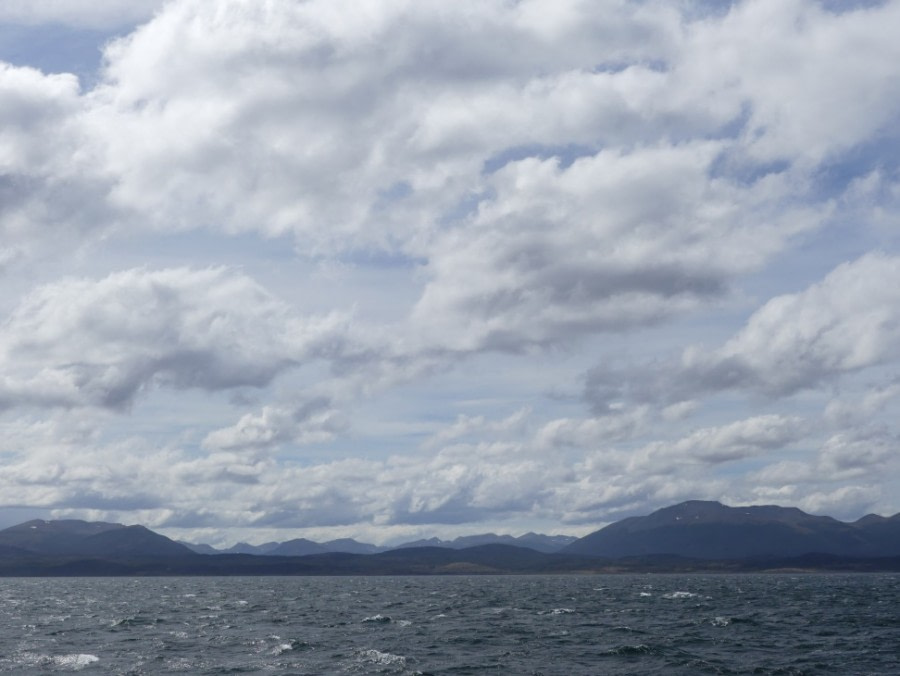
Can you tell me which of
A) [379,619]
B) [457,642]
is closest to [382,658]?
[457,642]

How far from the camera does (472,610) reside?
185 meters

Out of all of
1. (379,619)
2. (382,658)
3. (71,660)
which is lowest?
(382,658)

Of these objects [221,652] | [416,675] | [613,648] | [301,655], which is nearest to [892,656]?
[613,648]

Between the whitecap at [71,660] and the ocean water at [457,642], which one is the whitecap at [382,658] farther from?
the whitecap at [71,660]

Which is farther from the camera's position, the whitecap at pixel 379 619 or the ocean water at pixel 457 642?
the whitecap at pixel 379 619

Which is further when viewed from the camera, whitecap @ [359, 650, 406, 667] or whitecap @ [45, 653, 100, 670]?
whitecap @ [359, 650, 406, 667]

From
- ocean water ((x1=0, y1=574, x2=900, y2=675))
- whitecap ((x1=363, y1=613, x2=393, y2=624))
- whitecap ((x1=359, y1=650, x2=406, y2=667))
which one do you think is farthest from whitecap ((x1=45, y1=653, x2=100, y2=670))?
whitecap ((x1=363, y1=613, x2=393, y2=624))

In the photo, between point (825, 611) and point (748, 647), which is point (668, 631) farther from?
point (825, 611)

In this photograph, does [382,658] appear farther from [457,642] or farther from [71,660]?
[71,660]

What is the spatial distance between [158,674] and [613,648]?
159 feet

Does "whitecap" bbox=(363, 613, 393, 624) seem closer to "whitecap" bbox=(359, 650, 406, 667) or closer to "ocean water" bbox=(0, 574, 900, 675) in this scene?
"ocean water" bbox=(0, 574, 900, 675)

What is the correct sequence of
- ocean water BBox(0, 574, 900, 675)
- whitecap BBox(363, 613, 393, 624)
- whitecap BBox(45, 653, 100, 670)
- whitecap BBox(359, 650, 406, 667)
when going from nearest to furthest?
ocean water BBox(0, 574, 900, 675), whitecap BBox(45, 653, 100, 670), whitecap BBox(359, 650, 406, 667), whitecap BBox(363, 613, 393, 624)

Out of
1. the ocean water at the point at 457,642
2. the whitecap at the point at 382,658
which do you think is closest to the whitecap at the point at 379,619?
the ocean water at the point at 457,642

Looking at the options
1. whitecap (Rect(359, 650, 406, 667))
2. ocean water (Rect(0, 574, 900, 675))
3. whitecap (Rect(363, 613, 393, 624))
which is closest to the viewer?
ocean water (Rect(0, 574, 900, 675))
